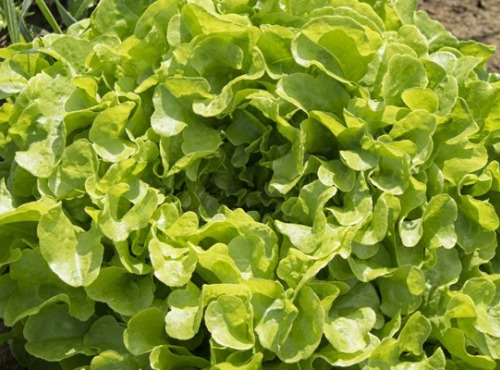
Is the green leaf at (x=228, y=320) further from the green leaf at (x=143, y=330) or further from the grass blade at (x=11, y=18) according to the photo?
the grass blade at (x=11, y=18)

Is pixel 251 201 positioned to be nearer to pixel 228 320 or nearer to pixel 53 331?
pixel 228 320

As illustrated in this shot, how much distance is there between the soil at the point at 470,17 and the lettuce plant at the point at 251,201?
5.40 feet

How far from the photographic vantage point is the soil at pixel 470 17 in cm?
326

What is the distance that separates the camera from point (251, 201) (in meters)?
1.66

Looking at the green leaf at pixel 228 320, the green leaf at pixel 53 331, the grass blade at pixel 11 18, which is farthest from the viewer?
the grass blade at pixel 11 18

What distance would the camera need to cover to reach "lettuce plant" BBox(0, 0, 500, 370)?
4.83ft

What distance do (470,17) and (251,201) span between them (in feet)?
6.87

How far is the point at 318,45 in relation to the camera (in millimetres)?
1579

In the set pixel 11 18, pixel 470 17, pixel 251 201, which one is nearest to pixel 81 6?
pixel 11 18

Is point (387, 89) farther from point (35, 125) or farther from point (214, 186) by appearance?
point (35, 125)

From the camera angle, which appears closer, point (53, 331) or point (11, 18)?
point (53, 331)

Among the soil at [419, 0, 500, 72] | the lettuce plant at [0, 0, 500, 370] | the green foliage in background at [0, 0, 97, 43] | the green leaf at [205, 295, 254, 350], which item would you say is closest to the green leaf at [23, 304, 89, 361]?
the lettuce plant at [0, 0, 500, 370]

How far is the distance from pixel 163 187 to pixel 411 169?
1.74ft

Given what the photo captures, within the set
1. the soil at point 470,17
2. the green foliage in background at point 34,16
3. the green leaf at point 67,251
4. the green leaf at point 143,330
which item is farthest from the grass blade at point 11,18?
the soil at point 470,17
